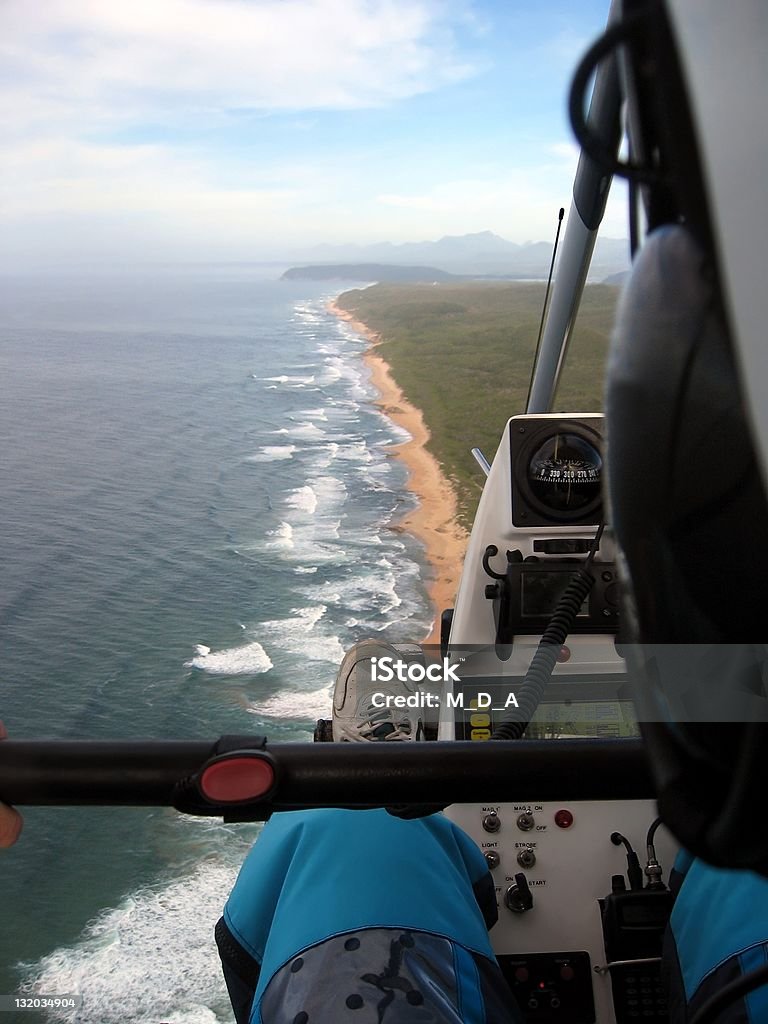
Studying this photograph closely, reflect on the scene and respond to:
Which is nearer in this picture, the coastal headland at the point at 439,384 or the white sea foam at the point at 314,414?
the coastal headland at the point at 439,384

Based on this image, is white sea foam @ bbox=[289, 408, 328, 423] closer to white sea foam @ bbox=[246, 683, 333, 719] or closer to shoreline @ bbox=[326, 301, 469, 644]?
shoreline @ bbox=[326, 301, 469, 644]

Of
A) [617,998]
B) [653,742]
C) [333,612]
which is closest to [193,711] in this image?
[333,612]

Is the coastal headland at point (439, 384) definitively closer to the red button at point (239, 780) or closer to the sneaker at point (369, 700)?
the sneaker at point (369, 700)

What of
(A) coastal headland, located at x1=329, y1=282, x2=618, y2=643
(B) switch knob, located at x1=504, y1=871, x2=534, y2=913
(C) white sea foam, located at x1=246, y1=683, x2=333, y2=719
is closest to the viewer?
(B) switch knob, located at x1=504, y1=871, x2=534, y2=913

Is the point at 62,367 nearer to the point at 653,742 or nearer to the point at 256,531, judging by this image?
the point at 256,531

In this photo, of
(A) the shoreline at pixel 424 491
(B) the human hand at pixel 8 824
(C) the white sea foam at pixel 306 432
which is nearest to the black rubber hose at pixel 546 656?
(B) the human hand at pixel 8 824

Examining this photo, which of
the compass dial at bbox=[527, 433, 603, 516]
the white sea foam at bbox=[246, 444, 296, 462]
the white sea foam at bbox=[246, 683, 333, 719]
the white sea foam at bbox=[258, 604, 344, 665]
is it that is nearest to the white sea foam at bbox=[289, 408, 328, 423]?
the white sea foam at bbox=[246, 444, 296, 462]

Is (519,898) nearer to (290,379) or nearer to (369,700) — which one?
(369,700)
